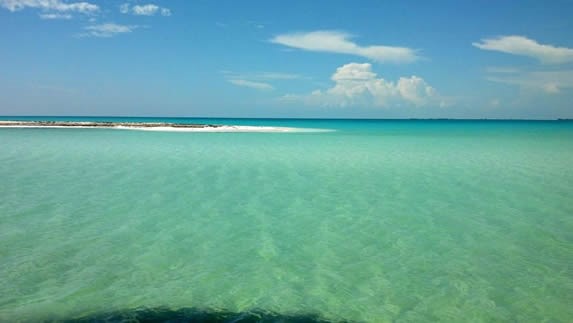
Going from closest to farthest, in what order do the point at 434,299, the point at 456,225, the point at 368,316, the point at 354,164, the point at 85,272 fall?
the point at 368,316
the point at 434,299
the point at 85,272
the point at 456,225
the point at 354,164

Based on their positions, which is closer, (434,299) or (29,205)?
(434,299)

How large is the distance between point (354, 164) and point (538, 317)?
14.1m

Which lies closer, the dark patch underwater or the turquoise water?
the dark patch underwater

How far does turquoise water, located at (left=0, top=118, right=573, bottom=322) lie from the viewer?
17.5ft

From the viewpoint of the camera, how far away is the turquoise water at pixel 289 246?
5336mm

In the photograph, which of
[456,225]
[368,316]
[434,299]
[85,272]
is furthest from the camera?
[456,225]

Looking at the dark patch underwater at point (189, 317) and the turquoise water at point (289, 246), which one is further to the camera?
the turquoise water at point (289, 246)

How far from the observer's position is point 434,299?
5.48m

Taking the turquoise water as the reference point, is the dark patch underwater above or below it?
below

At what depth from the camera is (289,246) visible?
7.45 m

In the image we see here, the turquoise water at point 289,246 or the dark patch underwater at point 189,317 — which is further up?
the turquoise water at point 289,246

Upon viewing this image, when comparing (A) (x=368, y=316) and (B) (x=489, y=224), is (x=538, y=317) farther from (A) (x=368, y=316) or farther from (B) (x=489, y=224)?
(B) (x=489, y=224)

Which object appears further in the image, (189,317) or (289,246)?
(289,246)

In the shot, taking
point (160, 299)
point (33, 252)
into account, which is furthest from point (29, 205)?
point (160, 299)
